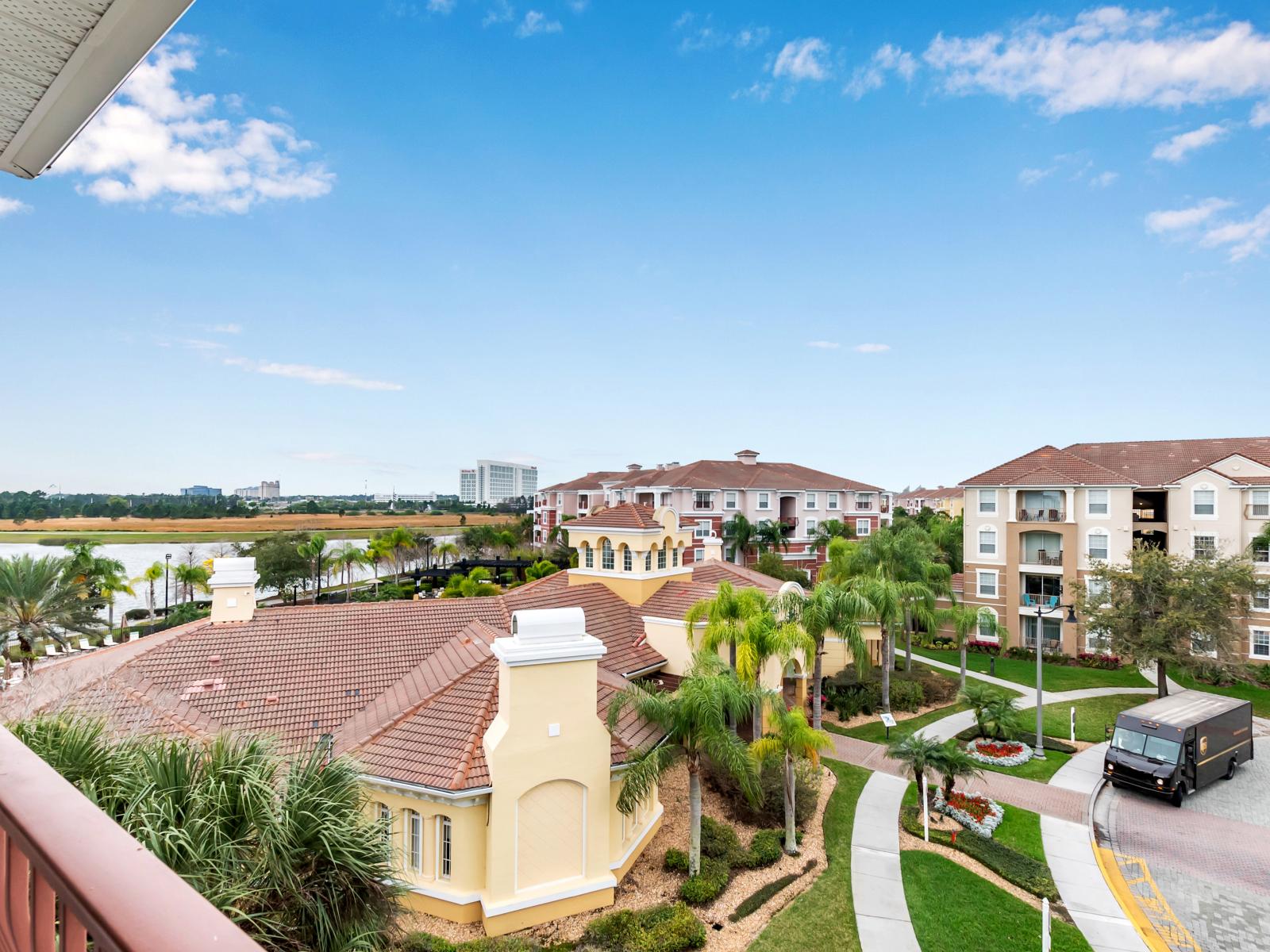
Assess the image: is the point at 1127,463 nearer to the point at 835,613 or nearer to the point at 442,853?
the point at 835,613

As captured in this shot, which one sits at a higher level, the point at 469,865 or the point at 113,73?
the point at 113,73

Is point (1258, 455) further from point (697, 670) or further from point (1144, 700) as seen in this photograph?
point (697, 670)

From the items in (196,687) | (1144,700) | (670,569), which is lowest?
(1144,700)

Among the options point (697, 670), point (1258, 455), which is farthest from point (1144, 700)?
point (697, 670)

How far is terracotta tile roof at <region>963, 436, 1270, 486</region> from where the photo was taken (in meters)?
36.6

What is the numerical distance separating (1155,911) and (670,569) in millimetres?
16725

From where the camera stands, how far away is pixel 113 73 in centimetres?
331

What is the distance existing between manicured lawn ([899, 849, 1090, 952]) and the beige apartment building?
2350cm

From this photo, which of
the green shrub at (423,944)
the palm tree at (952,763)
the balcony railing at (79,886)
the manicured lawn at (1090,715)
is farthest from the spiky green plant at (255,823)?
the manicured lawn at (1090,715)

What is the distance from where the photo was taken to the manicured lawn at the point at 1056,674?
105 feet

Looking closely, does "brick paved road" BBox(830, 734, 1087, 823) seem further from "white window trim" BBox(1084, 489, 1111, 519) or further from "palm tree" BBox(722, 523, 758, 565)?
"palm tree" BBox(722, 523, 758, 565)

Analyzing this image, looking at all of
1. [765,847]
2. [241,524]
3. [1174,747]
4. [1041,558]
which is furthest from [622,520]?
[241,524]

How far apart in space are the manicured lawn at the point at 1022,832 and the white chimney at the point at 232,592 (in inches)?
888

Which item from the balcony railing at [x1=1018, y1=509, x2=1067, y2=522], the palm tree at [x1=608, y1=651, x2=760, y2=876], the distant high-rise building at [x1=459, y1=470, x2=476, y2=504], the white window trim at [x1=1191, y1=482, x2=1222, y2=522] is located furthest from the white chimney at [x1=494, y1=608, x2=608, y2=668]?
the distant high-rise building at [x1=459, y1=470, x2=476, y2=504]
